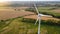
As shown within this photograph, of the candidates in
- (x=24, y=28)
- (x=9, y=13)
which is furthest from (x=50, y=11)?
(x=9, y=13)

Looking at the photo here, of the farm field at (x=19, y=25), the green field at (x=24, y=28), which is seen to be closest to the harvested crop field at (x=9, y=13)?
the farm field at (x=19, y=25)

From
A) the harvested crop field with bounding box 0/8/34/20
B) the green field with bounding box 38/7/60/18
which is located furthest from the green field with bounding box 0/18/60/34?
the green field with bounding box 38/7/60/18

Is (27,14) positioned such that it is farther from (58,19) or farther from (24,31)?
(58,19)

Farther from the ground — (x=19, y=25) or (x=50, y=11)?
(x=50, y=11)

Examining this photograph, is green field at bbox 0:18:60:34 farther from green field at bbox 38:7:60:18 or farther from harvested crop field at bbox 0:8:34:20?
green field at bbox 38:7:60:18

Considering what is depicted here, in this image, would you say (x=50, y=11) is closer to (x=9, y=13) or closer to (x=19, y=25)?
(x=19, y=25)

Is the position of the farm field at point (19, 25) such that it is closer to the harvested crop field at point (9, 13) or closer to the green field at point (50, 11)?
the harvested crop field at point (9, 13)

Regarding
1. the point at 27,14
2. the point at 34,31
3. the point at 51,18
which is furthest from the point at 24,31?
the point at 51,18
